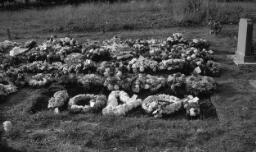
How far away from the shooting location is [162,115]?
6262 mm

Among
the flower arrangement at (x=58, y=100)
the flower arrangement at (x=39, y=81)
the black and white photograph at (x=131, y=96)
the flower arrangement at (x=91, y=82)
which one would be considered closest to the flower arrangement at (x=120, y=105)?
the black and white photograph at (x=131, y=96)

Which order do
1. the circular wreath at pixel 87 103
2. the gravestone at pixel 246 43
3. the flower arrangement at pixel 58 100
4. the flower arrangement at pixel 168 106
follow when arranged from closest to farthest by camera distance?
1. the flower arrangement at pixel 168 106
2. the circular wreath at pixel 87 103
3. the flower arrangement at pixel 58 100
4. the gravestone at pixel 246 43

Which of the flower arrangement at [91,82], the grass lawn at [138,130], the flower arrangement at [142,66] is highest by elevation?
the flower arrangement at [142,66]

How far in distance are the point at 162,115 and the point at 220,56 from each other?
5.31 meters

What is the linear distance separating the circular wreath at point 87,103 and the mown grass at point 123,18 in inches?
379

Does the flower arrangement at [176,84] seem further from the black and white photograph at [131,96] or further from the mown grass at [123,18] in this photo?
the mown grass at [123,18]

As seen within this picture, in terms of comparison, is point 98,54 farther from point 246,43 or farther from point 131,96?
point 246,43

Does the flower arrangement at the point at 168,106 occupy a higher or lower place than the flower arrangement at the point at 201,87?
lower

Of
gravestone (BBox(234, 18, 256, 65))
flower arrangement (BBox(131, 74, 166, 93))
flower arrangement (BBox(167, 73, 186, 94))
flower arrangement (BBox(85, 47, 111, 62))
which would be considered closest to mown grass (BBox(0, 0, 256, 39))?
flower arrangement (BBox(85, 47, 111, 62))

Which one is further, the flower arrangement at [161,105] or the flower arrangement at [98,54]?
the flower arrangement at [98,54]

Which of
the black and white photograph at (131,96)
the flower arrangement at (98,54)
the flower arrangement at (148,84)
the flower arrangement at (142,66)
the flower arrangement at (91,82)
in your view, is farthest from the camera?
the flower arrangement at (98,54)

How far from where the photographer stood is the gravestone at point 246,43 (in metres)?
9.02

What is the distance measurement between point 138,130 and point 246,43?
521cm

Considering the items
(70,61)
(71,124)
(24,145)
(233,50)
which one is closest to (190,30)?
(233,50)
